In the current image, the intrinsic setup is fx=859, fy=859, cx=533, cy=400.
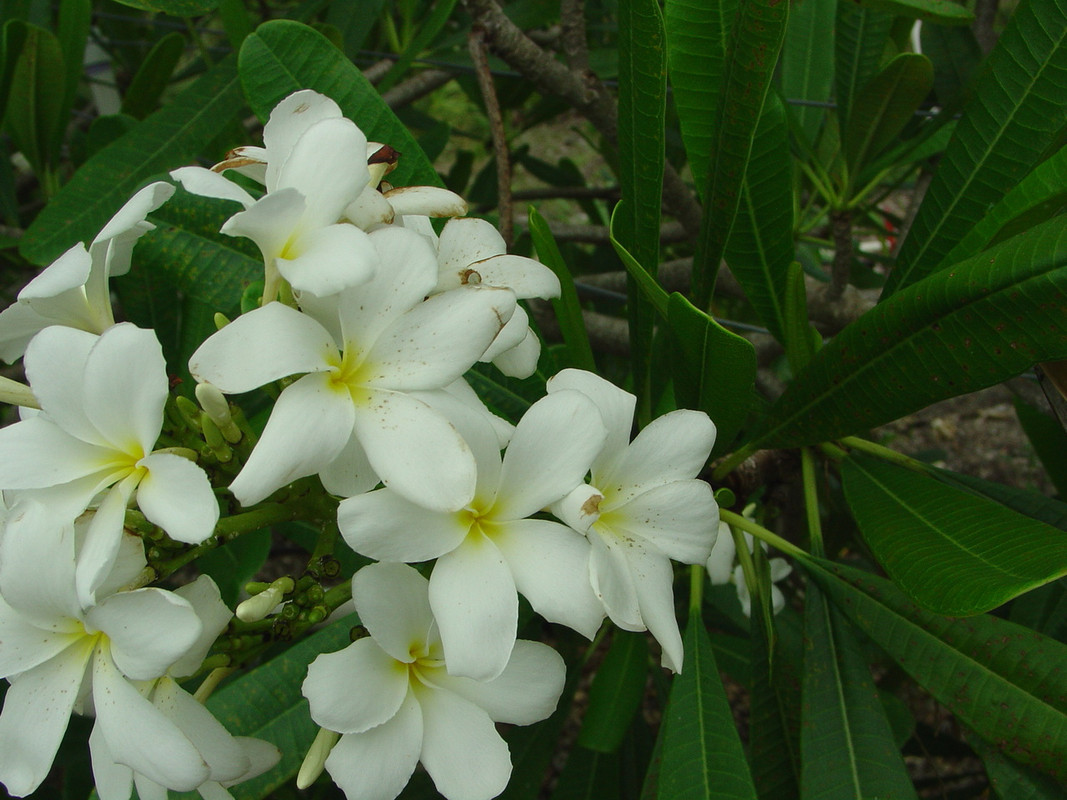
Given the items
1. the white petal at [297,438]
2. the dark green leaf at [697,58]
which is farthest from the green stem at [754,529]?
the white petal at [297,438]

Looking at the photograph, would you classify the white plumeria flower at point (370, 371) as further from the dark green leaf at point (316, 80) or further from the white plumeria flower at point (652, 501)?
the dark green leaf at point (316, 80)

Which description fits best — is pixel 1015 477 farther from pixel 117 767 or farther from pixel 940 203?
pixel 117 767

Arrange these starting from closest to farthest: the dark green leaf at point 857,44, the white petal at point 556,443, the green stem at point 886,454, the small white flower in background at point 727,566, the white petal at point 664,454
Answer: the white petal at point 556,443, the white petal at point 664,454, the green stem at point 886,454, the small white flower in background at point 727,566, the dark green leaf at point 857,44

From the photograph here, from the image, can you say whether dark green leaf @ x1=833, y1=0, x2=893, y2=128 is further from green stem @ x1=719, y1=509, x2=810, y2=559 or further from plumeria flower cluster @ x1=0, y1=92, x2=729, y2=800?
plumeria flower cluster @ x1=0, y1=92, x2=729, y2=800

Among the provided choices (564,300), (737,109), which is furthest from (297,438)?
(737,109)

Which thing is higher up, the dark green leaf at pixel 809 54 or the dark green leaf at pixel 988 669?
the dark green leaf at pixel 809 54

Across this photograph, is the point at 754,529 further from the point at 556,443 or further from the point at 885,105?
the point at 885,105
